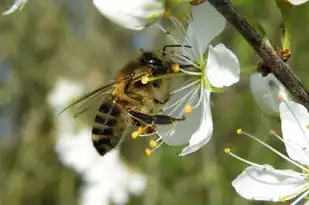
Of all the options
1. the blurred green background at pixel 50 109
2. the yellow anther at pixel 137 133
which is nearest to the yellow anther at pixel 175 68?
the yellow anther at pixel 137 133

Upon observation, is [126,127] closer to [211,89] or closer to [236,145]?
[211,89]

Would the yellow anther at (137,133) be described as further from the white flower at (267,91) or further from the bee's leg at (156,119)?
the white flower at (267,91)

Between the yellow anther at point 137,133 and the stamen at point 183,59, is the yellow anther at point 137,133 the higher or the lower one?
the lower one

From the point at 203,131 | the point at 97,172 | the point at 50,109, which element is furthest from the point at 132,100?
the point at 50,109

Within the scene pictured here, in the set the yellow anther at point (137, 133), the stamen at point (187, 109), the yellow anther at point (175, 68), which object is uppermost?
the yellow anther at point (175, 68)

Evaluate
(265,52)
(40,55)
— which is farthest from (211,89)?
(40,55)

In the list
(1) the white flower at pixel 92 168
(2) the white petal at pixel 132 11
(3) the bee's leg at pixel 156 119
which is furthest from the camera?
(1) the white flower at pixel 92 168

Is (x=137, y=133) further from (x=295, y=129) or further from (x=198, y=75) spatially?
(x=295, y=129)
